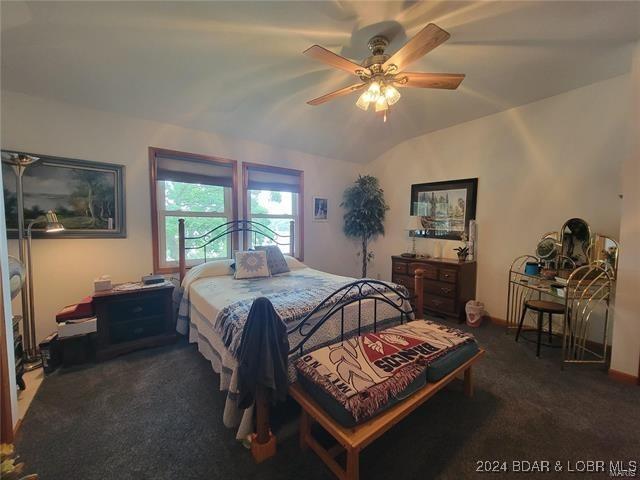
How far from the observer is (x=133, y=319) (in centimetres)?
269

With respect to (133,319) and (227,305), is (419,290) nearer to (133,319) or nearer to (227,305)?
(227,305)

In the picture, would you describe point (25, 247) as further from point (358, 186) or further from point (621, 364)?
point (621, 364)

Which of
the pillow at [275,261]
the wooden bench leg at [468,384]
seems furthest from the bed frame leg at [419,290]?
the pillow at [275,261]

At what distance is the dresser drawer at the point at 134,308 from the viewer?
259 centimetres

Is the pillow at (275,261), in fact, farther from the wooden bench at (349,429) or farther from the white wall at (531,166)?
the white wall at (531,166)

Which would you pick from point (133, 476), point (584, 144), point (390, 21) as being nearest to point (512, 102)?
point (584, 144)

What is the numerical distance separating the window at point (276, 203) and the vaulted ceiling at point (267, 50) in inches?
35.2

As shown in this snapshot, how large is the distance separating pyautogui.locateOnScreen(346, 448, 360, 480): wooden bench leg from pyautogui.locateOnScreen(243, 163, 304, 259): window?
10.0ft

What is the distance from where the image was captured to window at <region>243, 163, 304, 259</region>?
3.92m

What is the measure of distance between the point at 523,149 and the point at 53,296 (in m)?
5.44

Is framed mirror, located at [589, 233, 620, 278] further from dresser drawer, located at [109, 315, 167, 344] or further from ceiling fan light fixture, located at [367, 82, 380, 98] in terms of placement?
dresser drawer, located at [109, 315, 167, 344]

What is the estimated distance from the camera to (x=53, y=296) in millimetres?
2639

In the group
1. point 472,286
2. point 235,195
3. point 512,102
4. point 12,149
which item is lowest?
point 472,286

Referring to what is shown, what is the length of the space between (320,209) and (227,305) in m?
2.87
